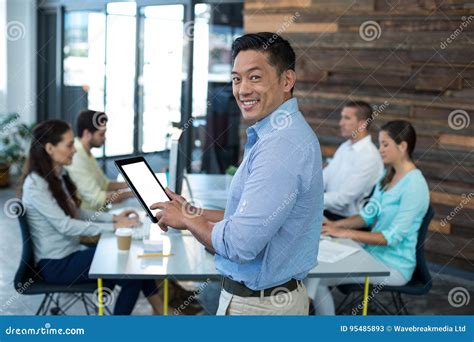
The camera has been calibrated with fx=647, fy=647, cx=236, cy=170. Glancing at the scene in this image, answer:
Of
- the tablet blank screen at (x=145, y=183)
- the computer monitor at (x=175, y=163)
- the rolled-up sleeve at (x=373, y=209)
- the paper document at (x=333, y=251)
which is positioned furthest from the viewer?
the rolled-up sleeve at (x=373, y=209)

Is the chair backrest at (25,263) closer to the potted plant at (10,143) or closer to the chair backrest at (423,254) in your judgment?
the chair backrest at (423,254)

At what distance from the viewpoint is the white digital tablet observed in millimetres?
2150

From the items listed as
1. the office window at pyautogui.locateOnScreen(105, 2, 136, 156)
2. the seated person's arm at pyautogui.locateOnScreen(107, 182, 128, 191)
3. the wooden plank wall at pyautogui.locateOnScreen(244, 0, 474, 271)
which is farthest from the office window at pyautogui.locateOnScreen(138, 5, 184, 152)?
the seated person's arm at pyautogui.locateOnScreen(107, 182, 128, 191)

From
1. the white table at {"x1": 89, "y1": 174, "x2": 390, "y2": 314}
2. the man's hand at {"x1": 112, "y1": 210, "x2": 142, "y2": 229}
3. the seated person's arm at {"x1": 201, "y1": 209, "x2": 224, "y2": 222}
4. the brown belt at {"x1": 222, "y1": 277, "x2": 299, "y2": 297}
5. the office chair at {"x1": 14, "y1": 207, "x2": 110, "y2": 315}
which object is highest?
the seated person's arm at {"x1": 201, "y1": 209, "x2": 224, "y2": 222}

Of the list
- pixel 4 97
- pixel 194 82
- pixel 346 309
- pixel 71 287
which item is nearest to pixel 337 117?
pixel 194 82

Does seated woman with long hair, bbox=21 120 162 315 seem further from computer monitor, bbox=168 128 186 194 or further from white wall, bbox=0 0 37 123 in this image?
white wall, bbox=0 0 37 123

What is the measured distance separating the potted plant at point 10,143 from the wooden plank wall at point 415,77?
12.7 ft

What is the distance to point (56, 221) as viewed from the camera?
11.4 ft

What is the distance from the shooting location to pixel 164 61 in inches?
289

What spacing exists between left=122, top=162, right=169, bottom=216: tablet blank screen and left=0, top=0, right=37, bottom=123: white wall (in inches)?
259

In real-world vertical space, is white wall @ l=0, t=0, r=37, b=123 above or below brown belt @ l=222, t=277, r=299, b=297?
above

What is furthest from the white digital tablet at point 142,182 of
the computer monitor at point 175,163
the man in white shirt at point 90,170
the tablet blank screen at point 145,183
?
the man in white shirt at point 90,170

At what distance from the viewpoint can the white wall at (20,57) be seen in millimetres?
8359

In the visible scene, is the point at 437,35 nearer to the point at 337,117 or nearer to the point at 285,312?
the point at 337,117
